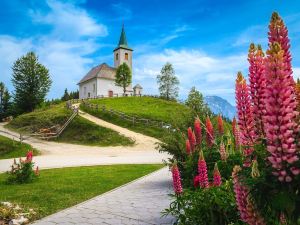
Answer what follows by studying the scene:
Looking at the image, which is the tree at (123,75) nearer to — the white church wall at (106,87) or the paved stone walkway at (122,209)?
the white church wall at (106,87)

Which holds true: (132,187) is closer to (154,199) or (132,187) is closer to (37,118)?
(154,199)

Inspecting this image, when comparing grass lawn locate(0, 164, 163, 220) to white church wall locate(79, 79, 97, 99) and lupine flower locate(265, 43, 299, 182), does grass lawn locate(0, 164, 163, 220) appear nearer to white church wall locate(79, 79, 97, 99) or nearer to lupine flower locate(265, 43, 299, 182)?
lupine flower locate(265, 43, 299, 182)

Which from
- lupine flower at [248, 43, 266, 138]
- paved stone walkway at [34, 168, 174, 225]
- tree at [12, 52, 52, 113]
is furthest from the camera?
tree at [12, 52, 52, 113]

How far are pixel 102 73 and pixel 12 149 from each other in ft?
198

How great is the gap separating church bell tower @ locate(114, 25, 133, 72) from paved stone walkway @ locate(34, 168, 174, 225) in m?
91.3

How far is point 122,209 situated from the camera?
946cm

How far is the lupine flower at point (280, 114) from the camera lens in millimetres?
2148

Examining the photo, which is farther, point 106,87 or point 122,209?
point 106,87

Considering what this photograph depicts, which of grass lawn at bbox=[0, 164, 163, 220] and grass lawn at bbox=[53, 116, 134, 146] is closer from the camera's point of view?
grass lawn at bbox=[0, 164, 163, 220]

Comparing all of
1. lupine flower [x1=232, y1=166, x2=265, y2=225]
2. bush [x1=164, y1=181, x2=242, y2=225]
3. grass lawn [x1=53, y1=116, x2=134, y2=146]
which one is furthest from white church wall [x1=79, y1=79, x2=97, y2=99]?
lupine flower [x1=232, y1=166, x2=265, y2=225]

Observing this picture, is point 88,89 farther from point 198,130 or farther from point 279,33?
point 279,33

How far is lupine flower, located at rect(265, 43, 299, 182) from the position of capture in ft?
7.05

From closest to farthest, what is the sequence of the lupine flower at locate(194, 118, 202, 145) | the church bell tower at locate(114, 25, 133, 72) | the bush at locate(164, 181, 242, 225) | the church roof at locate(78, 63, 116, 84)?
the bush at locate(164, 181, 242, 225) → the lupine flower at locate(194, 118, 202, 145) → the church roof at locate(78, 63, 116, 84) → the church bell tower at locate(114, 25, 133, 72)

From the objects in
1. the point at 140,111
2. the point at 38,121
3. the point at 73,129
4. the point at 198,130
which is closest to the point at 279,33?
the point at 198,130
